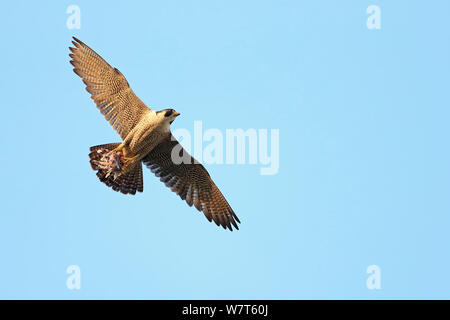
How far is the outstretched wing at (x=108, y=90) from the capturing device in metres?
14.3

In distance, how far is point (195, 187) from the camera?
49.9 feet

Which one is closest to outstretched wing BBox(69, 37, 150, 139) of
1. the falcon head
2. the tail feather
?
the tail feather

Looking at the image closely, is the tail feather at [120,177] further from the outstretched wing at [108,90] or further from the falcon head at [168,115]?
the falcon head at [168,115]

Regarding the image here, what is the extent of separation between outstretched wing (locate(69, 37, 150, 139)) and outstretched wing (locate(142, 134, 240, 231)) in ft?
3.51

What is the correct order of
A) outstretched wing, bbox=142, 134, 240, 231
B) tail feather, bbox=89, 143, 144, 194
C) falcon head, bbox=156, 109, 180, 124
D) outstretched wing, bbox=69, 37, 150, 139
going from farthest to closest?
outstretched wing, bbox=142, 134, 240, 231, outstretched wing, bbox=69, 37, 150, 139, tail feather, bbox=89, 143, 144, 194, falcon head, bbox=156, 109, 180, 124

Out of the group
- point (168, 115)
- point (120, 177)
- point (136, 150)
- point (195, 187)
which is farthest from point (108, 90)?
point (195, 187)

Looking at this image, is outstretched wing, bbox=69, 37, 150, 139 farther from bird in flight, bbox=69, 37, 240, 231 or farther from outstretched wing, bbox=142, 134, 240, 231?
outstretched wing, bbox=142, 134, 240, 231

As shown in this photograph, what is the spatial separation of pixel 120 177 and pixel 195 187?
1876 mm

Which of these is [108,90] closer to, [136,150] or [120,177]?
[136,150]

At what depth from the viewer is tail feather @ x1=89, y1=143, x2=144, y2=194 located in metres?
13.9

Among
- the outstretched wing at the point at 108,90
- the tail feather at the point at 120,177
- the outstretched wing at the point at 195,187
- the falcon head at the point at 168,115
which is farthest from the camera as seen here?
the outstretched wing at the point at 195,187

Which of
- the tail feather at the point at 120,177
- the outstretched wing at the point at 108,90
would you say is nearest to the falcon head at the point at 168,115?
the outstretched wing at the point at 108,90
